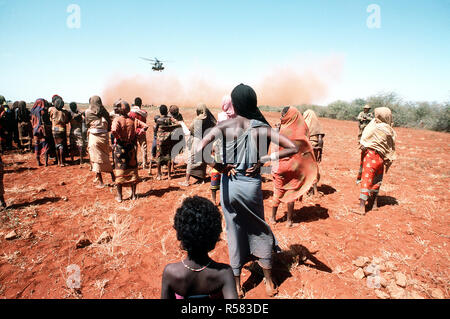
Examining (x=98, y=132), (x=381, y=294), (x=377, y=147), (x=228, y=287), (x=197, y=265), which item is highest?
(x=98, y=132)

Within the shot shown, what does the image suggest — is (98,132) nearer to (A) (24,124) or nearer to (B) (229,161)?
(B) (229,161)

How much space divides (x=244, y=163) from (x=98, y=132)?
4.68 metres

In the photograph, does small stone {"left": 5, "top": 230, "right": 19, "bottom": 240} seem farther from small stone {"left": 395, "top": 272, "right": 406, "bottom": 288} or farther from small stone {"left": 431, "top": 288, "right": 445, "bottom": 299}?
small stone {"left": 431, "top": 288, "right": 445, "bottom": 299}

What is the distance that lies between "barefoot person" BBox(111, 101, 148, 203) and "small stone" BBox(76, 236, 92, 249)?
1632 millimetres

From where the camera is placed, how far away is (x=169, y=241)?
158 inches

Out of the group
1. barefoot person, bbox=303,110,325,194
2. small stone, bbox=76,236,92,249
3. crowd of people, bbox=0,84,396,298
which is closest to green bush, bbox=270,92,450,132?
crowd of people, bbox=0,84,396,298

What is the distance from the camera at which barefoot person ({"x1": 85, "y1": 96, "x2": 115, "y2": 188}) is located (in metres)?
5.62

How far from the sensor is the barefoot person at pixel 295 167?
13.0ft

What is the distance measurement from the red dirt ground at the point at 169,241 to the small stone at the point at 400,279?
0.08m

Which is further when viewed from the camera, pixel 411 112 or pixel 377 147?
pixel 411 112

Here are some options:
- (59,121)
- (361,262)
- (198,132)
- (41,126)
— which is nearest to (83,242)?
(198,132)

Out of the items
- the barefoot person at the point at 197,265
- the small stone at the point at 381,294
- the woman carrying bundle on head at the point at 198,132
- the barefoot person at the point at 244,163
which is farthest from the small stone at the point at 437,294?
the woman carrying bundle on head at the point at 198,132

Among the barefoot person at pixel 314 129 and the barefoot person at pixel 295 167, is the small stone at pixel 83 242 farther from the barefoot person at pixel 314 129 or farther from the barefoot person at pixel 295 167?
the barefoot person at pixel 314 129

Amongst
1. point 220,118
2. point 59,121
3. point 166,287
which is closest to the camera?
point 166,287
